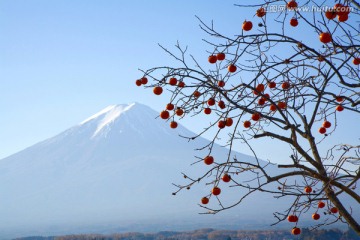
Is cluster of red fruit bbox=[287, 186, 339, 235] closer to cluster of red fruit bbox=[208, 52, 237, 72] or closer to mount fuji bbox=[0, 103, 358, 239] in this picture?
cluster of red fruit bbox=[208, 52, 237, 72]

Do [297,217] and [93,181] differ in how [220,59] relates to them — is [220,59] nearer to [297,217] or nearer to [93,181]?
[297,217]

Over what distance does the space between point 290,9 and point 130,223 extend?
530ft

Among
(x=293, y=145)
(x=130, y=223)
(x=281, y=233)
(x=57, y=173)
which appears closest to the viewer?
(x=293, y=145)

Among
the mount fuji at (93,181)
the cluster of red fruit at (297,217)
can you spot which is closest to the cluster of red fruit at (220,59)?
the cluster of red fruit at (297,217)

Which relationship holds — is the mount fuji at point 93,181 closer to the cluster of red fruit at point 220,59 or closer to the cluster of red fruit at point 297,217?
the cluster of red fruit at point 297,217

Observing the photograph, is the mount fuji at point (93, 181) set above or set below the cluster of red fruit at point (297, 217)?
above

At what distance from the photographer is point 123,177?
192875mm

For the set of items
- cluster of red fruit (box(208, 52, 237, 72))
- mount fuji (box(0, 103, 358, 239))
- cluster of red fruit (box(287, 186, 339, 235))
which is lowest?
cluster of red fruit (box(287, 186, 339, 235))

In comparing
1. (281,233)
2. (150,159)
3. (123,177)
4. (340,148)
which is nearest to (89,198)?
(123,177)

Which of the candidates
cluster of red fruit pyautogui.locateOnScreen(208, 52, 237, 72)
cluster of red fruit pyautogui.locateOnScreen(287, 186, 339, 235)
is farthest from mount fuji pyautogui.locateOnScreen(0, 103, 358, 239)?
cluster of red fruit pyautogui.locateOnScreen(208, 52, 237, 72)

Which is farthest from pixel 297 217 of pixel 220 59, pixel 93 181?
pixel 93 181

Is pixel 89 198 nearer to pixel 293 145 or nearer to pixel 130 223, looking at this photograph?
pixel 130 223

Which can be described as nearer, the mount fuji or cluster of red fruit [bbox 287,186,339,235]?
cluster of red fruit [bbox 287,186,339,235]

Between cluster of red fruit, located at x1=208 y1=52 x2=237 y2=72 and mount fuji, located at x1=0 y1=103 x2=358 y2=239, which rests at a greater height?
mount fuji, located at x1=0 y1=103 x2=358 y2=239
